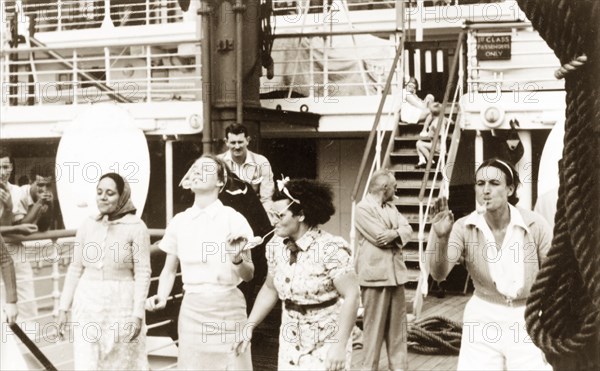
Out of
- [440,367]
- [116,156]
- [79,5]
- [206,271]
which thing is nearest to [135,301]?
[206,271]

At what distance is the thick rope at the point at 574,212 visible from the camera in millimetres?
1137

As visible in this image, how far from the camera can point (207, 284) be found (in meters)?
5.17

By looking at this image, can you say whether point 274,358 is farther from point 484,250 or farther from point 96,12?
point 96,12

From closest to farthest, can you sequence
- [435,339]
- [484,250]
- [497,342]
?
[497,342] → [484,250] → [435,339]

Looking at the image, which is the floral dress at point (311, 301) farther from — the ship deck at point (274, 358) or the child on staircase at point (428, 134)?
the child on staircase at point (428, 134)

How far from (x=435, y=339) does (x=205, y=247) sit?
3563mm

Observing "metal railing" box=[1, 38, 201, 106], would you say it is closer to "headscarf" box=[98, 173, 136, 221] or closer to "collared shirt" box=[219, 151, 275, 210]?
"collared shirt" box=[219, 151, 275, 210]

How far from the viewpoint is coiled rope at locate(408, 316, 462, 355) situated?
8062mm

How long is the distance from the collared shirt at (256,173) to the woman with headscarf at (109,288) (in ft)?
6.10

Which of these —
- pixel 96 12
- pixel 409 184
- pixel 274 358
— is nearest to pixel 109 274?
pixel 274 358

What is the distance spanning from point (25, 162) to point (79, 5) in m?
3.36

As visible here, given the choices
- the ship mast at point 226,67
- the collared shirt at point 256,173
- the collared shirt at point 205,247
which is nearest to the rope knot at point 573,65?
the collared shirt at point 205,247

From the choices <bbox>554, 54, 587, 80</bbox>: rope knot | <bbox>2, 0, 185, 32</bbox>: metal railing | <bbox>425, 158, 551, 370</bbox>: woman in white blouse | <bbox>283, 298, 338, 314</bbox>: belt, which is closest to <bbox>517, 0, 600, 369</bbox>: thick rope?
<bbox>554, 54, 587, 80</bbox>: rope knot

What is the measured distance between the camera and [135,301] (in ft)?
17.1
